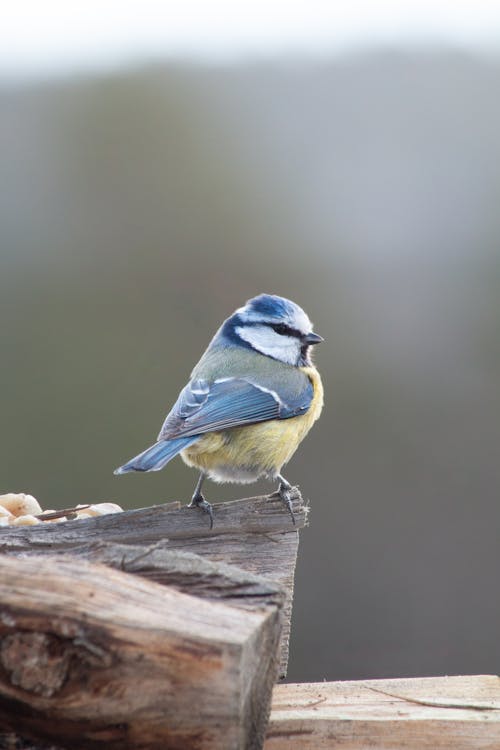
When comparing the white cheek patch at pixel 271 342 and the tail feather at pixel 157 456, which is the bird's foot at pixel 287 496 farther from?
the white cheek patch at pixel 271 342

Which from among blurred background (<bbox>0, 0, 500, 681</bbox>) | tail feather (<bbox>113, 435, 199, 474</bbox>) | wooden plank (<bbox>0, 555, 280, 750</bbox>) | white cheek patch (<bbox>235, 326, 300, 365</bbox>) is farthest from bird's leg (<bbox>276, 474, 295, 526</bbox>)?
blurred background (<bbox>0, 0, 500, 681</bbox>)

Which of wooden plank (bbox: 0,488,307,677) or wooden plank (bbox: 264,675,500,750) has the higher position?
wooden plank (bbox: 0,488,307,677)

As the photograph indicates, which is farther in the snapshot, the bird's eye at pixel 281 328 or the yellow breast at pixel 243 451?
the bird's eye at pixel 281 328

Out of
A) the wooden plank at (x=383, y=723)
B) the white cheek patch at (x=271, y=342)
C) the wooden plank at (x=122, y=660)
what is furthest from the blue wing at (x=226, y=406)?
the wooden plank at (x=122, y=660)

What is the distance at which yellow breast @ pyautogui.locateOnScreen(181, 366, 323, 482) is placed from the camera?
1.76m

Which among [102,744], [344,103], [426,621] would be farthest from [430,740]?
[344,103]

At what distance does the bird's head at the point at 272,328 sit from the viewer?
2.02 metres

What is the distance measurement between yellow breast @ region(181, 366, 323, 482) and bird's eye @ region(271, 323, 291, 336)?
256 millimetres

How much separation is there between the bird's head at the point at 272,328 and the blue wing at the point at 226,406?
4.7 inches

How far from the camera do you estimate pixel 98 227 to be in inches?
173

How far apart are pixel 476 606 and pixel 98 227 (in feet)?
7.46

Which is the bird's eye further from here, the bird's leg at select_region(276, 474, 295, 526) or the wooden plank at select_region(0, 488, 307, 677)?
the wooden plank at select_region(0, 488, 307, 677)

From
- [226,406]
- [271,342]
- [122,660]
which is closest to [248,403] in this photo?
[226,406]

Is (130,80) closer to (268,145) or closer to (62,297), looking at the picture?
(268,145)
